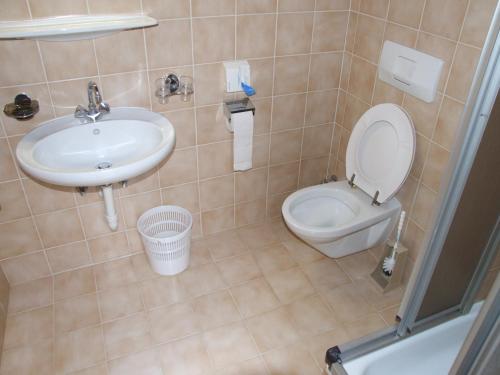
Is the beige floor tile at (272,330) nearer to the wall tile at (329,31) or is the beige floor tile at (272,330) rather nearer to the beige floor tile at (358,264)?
the beige floor tile at (358,264)

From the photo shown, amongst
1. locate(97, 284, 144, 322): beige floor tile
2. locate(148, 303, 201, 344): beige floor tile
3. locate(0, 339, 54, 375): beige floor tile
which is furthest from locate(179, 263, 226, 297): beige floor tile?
locate(0, 339, 54, 375): beige floor tile

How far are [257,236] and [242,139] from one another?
675 mm

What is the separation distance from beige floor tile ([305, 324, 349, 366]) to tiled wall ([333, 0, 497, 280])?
0.53 metres

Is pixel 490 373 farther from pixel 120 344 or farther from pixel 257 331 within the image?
pixel 120 344

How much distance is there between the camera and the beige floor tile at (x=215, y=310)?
1961mm

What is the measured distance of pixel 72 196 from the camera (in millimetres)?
2018

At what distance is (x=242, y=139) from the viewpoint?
6.92 ft

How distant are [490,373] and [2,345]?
1.91 meters

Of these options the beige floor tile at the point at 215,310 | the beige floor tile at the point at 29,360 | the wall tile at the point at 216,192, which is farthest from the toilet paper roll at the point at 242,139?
the beige floor tile at the point at 29,360

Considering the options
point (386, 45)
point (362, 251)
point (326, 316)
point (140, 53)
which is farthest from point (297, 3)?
point (326, 316)

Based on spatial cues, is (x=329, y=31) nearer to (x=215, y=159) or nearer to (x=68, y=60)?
(x=215, y=159)

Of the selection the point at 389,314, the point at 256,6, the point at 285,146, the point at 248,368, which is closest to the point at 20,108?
the point at 256,6

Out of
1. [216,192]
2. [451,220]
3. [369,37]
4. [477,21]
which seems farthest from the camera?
[216,192]

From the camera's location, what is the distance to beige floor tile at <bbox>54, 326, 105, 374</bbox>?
1767mm
